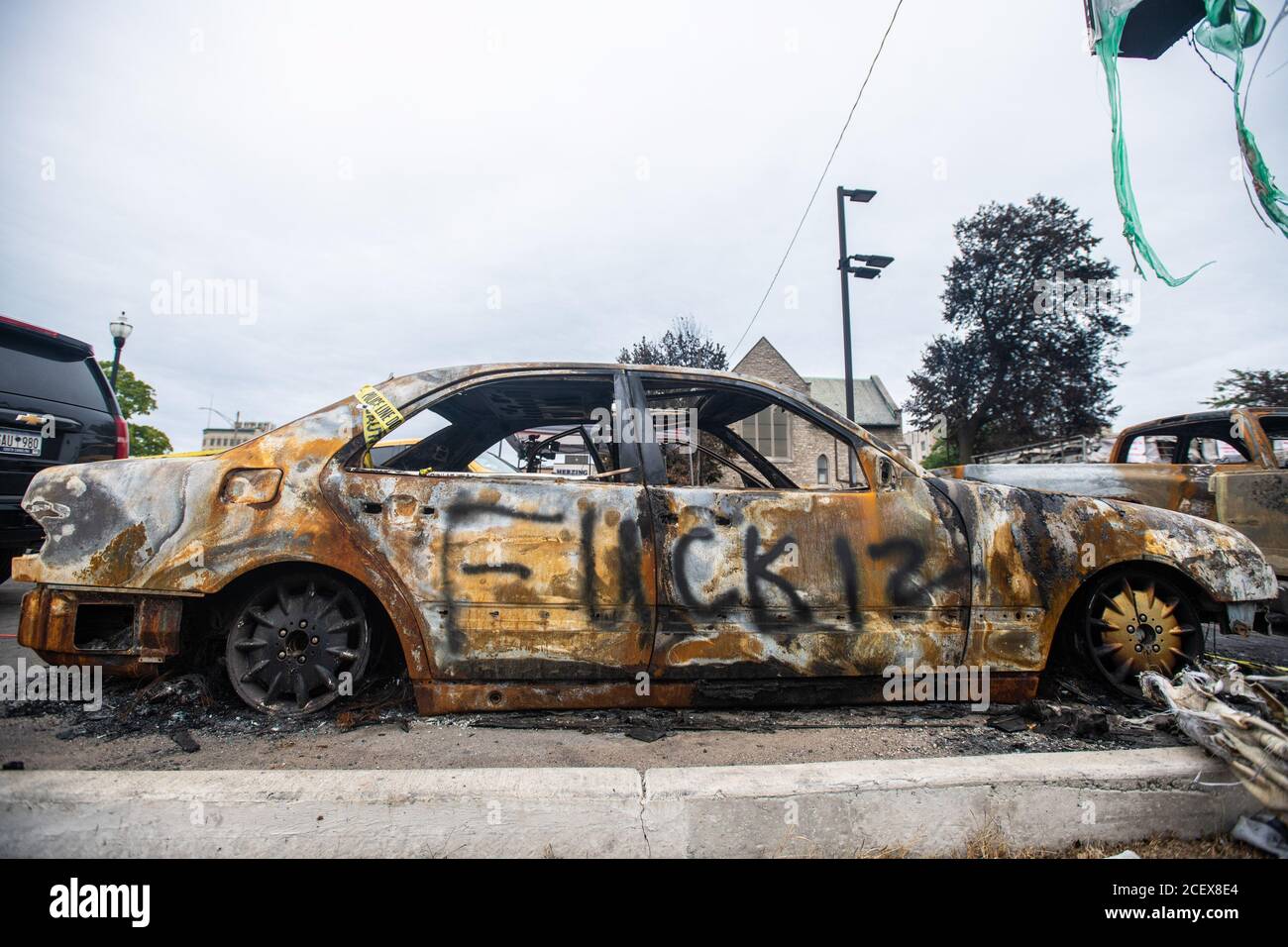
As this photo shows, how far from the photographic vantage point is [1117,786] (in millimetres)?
1921

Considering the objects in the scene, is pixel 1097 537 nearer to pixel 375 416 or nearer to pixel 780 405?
pixel 780 405

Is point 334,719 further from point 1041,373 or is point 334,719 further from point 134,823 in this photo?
point 1041,373

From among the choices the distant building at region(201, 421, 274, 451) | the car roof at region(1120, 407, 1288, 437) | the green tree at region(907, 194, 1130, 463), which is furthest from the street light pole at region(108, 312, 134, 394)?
the green tree at region(907, 194, 1130, 463)

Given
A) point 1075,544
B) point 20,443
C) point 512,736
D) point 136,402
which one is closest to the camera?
point 512,736

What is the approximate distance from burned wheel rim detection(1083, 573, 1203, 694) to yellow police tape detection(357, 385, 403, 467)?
3232 mm

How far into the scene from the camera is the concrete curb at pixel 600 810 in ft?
5.50

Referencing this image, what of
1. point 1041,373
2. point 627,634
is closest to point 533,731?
point 627,634

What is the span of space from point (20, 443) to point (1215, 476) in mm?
9048

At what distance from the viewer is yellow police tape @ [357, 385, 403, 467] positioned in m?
2.66

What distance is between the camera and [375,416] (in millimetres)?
2705

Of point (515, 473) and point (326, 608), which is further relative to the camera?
point (515, 473)

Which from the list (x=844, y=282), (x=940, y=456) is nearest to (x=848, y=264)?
(x=844, y=282)

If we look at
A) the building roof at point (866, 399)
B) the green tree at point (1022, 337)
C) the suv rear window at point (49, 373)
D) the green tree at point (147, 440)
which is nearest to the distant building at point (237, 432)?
the green tree at point (147, 440)

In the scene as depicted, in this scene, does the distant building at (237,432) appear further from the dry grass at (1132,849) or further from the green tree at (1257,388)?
the green tree at (1257,388)
